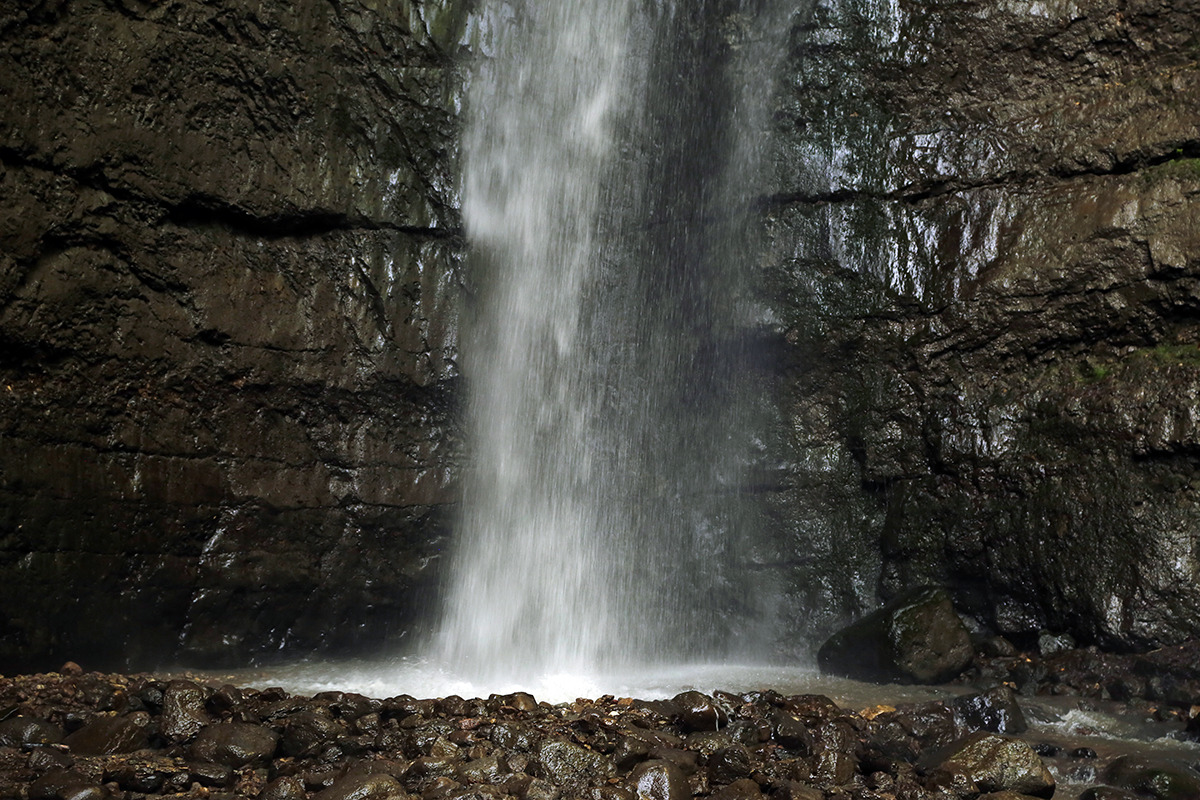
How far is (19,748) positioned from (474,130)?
5.54m

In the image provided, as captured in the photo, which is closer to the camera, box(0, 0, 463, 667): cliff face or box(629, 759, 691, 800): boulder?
box(629, 759, 691, 800): boulder

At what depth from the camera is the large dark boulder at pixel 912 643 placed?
649 centimetres

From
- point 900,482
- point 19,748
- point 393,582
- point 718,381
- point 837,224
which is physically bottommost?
point 19,748

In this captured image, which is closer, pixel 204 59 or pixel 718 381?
pixel 204 59

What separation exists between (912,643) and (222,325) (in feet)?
18.7

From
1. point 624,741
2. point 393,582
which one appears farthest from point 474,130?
point 624,741

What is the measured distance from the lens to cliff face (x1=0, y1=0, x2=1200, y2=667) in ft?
19.4

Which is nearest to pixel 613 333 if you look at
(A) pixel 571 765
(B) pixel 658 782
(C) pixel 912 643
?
(C) pixel 912 643

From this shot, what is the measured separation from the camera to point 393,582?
23.6ft

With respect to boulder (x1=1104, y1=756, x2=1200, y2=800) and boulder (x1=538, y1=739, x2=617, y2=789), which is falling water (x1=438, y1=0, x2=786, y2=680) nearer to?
boulder (x1=538, y1=739, x2=617, y2=789)

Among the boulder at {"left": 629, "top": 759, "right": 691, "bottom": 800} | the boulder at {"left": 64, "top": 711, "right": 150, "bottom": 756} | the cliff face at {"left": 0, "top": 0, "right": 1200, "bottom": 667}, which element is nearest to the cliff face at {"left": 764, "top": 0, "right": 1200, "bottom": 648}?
the cliff face at {"left": 0, "top": 0, "right": 1200, "bottom": 667}

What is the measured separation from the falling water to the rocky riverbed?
2.43 m

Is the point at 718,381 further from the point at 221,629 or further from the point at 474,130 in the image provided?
the point at 221,629

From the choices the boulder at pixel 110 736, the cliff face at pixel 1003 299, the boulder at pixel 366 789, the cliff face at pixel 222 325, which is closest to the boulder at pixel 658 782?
the boulder at pixel 366 789
